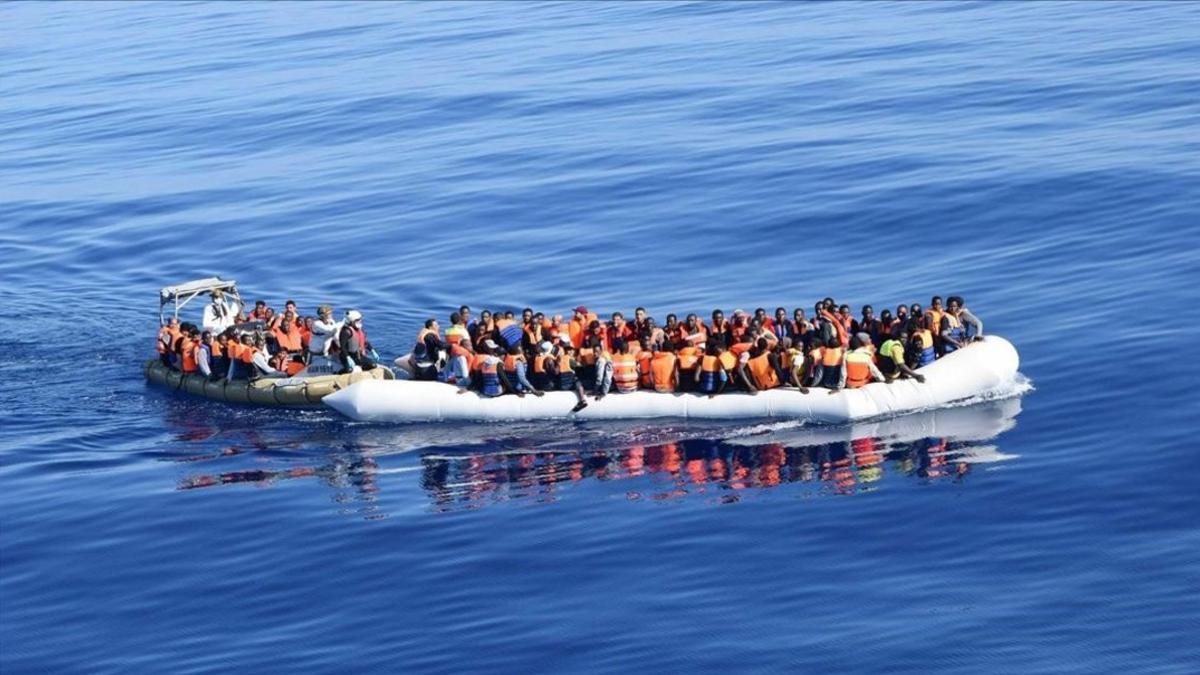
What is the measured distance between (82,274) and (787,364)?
2498 cm

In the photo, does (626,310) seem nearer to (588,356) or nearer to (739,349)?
(588,356)

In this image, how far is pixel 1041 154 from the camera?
5606 centimetres

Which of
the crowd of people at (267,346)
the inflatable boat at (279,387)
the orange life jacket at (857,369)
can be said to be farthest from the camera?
the crowd of people at (267,346)

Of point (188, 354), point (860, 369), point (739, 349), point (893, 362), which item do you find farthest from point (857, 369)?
point (188, 354)

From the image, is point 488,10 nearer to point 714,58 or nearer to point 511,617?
point 714,58

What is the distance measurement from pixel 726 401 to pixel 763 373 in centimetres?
86

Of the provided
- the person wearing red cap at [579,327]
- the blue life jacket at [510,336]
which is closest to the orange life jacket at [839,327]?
the person wearing red cap at [579,327]

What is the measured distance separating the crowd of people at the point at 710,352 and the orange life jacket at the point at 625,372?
0.02 meters

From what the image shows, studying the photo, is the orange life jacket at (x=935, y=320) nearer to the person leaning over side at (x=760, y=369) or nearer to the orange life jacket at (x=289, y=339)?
the person leaning over side at (x=760, y=369)

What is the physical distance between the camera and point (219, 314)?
4166cm

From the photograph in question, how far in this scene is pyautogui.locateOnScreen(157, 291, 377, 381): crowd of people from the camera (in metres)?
38.2

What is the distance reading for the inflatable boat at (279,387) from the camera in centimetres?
3775

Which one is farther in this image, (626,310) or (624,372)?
(626,310)

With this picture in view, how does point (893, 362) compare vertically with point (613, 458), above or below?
above
